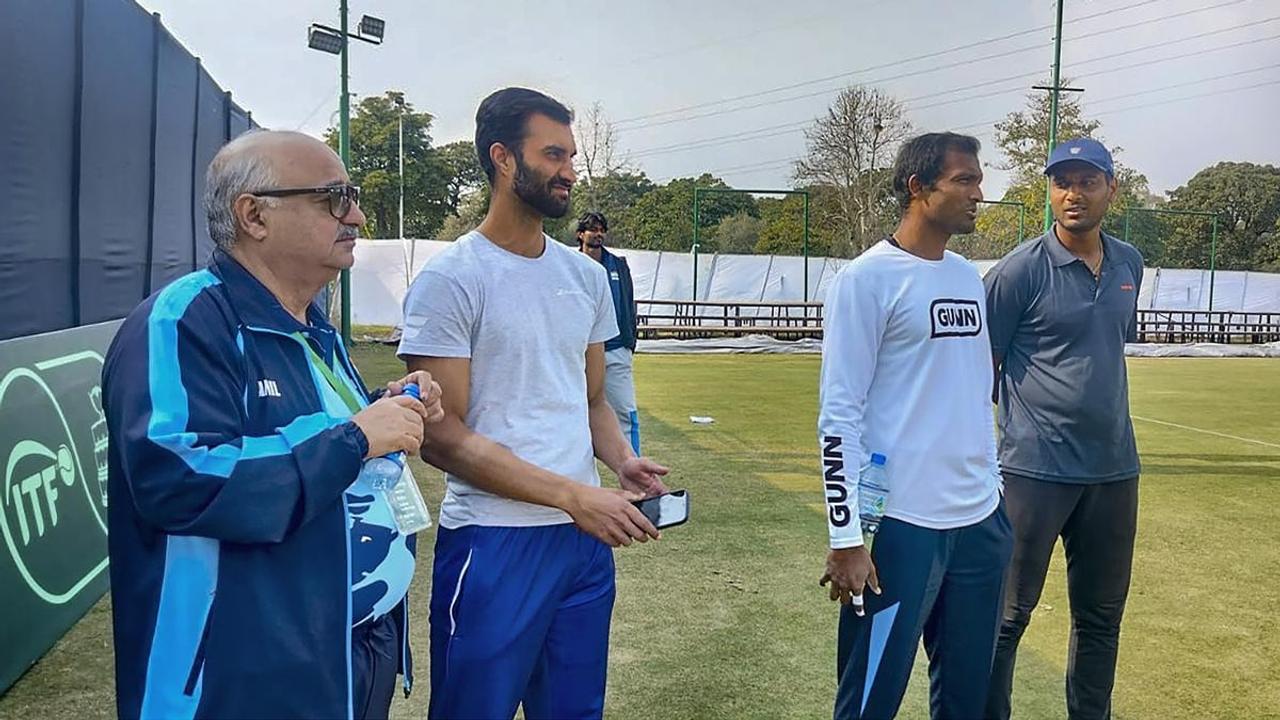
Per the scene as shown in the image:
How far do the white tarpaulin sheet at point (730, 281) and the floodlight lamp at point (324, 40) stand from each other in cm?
542

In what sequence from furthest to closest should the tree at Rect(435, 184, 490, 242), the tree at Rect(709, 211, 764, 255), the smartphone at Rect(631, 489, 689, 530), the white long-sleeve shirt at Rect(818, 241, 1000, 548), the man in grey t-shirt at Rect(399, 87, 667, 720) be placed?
A: 1. the tree at Rect(435, 184, 490, 242)
2. the tree at Rect(709, 211, 764, 255)
3. the white long-sleeve shirt at Rect(818, 241, 1000, 548)
4. the smartphone at Rect(631, 489, 689, 530)
5. the man in grey t-shirt at Rect(399, 87, 667, 720)

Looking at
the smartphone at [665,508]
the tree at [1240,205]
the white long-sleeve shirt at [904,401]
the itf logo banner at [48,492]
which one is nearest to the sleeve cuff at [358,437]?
the smartphone at [665,508]

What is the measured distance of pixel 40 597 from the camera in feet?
11.5

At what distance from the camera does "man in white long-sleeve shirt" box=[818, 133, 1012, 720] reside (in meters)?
2.31

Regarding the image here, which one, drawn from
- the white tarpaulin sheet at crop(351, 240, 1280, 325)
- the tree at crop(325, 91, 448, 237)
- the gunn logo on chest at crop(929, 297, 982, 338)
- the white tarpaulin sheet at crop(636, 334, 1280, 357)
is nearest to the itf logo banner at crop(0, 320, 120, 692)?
the gunn logo on chest at crop(929, 297, 982, 338)

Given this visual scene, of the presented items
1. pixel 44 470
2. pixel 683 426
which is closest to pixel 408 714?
pixel 44 470

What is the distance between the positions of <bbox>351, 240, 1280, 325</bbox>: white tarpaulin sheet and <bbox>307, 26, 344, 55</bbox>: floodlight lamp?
5.42 m

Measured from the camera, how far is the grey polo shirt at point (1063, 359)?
286 centimetres

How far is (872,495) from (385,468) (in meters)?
1.29

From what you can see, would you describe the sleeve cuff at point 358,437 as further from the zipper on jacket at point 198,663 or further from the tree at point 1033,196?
the tree at point 1033,196

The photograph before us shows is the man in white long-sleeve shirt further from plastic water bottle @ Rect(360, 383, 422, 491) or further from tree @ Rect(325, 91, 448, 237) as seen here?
tree @ Rect(325, 91, 448, 237)

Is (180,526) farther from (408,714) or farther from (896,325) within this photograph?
(408,714)

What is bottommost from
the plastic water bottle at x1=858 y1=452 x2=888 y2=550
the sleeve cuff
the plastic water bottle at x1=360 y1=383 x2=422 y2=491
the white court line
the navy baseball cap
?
the white court line

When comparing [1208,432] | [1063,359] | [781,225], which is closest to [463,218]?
[781,225]
